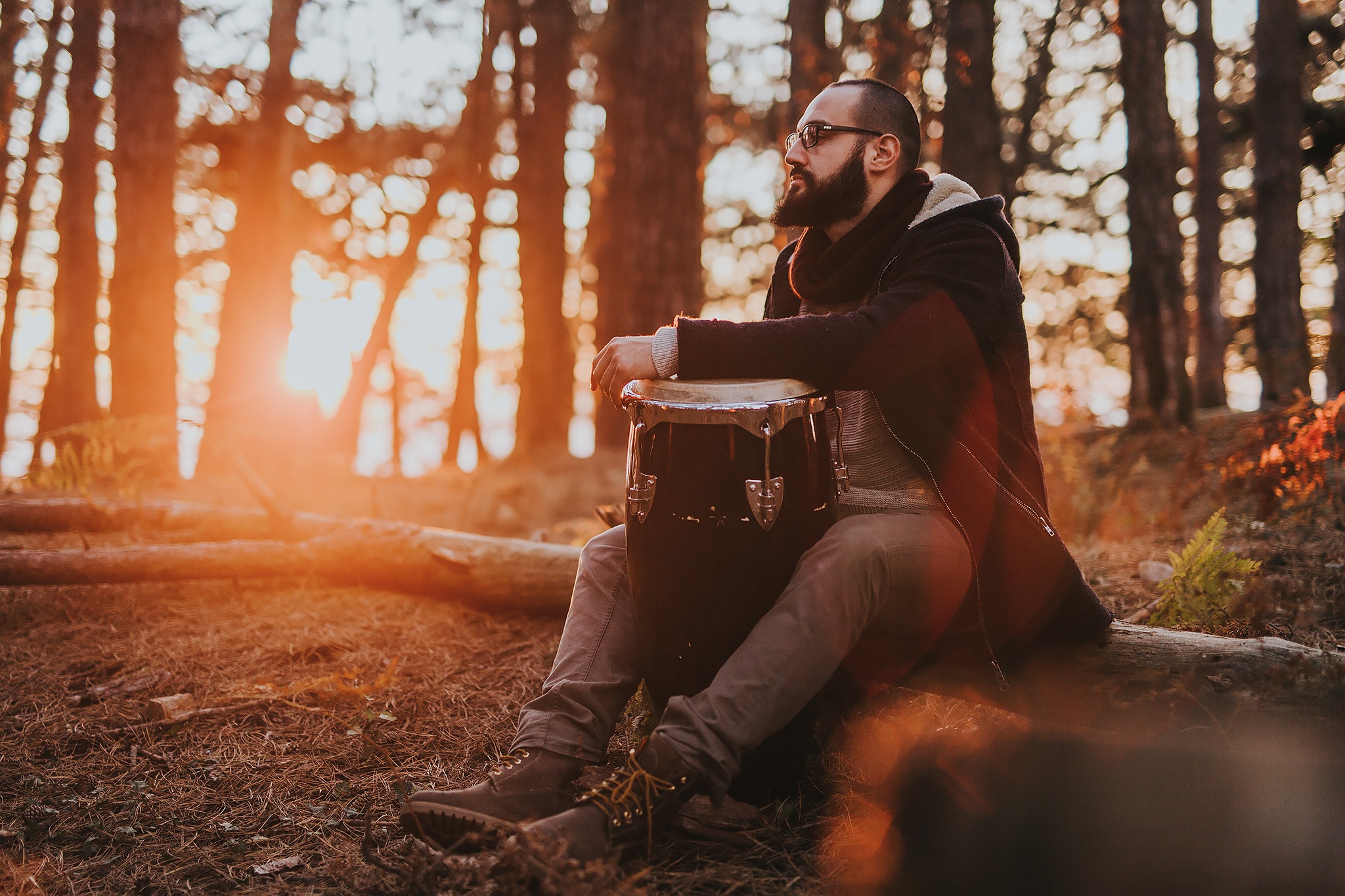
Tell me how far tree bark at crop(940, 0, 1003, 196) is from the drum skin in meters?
5.20

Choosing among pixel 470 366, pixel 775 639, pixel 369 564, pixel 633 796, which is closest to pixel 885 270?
pixel 775 639

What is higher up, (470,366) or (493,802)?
(470,366)

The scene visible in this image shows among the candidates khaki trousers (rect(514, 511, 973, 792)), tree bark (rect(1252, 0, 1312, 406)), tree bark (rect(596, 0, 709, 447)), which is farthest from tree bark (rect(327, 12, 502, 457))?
khaki trousers (rect(514, 511, 973, 792))

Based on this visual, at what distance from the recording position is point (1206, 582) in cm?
281

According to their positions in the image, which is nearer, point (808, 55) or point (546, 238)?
point (808, 55)

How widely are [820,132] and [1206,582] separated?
1964mm

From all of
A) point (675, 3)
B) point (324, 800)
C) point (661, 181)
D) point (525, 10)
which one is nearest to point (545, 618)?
point (324, 800)

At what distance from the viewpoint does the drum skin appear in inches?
83.3

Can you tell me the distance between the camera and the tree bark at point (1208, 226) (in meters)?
10.5

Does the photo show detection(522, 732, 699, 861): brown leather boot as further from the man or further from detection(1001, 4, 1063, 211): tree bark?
detection(1001, 4, 1063, 211): tree bark


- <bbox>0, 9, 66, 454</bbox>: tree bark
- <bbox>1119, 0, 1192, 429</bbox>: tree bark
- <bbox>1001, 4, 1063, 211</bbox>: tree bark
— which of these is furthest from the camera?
<bbox>0, 9, 66, 454</bbox>: tree bark

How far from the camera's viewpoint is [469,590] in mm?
3904

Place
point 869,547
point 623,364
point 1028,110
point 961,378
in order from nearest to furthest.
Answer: point 869,547 → point 623,364 → point 961,378 → point 1028,110

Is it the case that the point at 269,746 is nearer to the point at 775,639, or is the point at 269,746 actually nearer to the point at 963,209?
the point at 775,639
